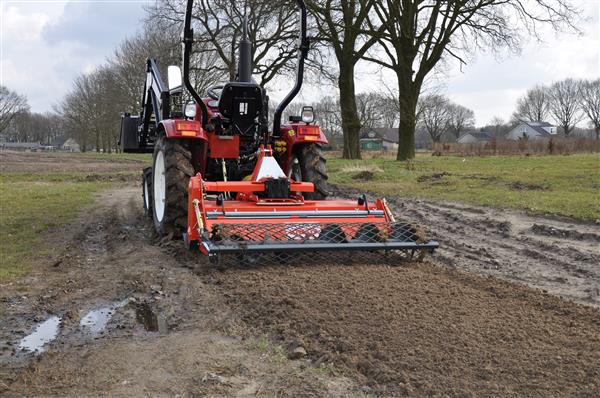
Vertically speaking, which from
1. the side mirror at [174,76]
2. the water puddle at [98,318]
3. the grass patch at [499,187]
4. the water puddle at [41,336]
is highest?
the side mirror at [174,76]

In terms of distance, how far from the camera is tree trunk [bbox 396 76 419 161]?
23.7 m

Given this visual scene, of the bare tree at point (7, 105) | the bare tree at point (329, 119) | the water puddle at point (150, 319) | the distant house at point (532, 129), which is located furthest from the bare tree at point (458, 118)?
the water puddle at point (150, 319)

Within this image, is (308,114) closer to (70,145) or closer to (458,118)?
(458,118)

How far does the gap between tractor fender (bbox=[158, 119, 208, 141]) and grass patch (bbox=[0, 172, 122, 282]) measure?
2.05 m

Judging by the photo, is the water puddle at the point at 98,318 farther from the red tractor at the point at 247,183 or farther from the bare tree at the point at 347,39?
the bare tree at the point at 347,39

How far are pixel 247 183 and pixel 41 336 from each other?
2737 mm

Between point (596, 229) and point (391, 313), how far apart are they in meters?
5.29

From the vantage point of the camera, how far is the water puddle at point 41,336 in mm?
4016

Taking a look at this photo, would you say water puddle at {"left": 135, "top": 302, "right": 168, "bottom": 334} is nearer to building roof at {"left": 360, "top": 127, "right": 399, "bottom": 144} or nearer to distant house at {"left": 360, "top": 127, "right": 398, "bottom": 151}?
distant house at {"left": 360, "top": 127, "right": 398, "bottom": 151}

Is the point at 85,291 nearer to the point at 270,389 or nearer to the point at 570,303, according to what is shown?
the point at 270,389

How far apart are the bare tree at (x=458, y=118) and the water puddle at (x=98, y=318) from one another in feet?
286

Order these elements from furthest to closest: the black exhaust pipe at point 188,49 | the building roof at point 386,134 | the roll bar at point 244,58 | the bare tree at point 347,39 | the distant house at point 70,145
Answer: the distant house at point 70,145
the building roof at point 386,134
the bare tree at point 347,39
the roll bar at point 244,58
the black exhaust pipe at point 188,49

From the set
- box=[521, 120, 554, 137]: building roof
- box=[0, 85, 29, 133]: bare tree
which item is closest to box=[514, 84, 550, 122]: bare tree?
box=[521, 120, 554, 137]: building roof

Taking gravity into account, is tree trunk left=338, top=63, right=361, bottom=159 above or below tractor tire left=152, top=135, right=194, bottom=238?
above
